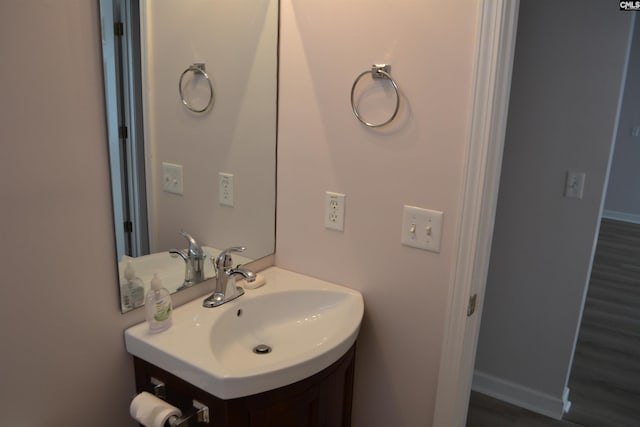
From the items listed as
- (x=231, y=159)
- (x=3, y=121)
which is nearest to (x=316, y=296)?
(x=231, y=159)

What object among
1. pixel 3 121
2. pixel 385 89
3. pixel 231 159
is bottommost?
pixel 231 159

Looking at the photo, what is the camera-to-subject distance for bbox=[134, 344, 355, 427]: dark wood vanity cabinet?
43.4 inches

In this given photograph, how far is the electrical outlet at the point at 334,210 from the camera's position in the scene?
4.97 feet

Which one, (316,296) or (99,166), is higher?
(99,166)

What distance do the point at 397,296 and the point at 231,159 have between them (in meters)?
0.73

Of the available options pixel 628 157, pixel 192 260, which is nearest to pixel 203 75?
pixel 192 260

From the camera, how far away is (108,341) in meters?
1.21

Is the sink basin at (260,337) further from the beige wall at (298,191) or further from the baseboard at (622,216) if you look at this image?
the baseboard at (622,216)

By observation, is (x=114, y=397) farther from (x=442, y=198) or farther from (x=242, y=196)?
(x=442, y=198)

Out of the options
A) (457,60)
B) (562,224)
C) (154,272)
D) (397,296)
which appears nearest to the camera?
(457,60)

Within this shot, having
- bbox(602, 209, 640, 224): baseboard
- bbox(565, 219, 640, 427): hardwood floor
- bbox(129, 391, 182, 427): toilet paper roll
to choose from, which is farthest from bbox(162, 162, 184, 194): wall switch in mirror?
bbox(602, 209, 640, 224): baseboard

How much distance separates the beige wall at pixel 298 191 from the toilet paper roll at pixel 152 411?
0.50 feet

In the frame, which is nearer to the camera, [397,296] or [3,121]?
[3,121]

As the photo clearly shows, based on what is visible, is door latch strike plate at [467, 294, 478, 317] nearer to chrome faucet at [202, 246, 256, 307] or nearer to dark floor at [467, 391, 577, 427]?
chrome faucet at [202, 246, 256, 307]
